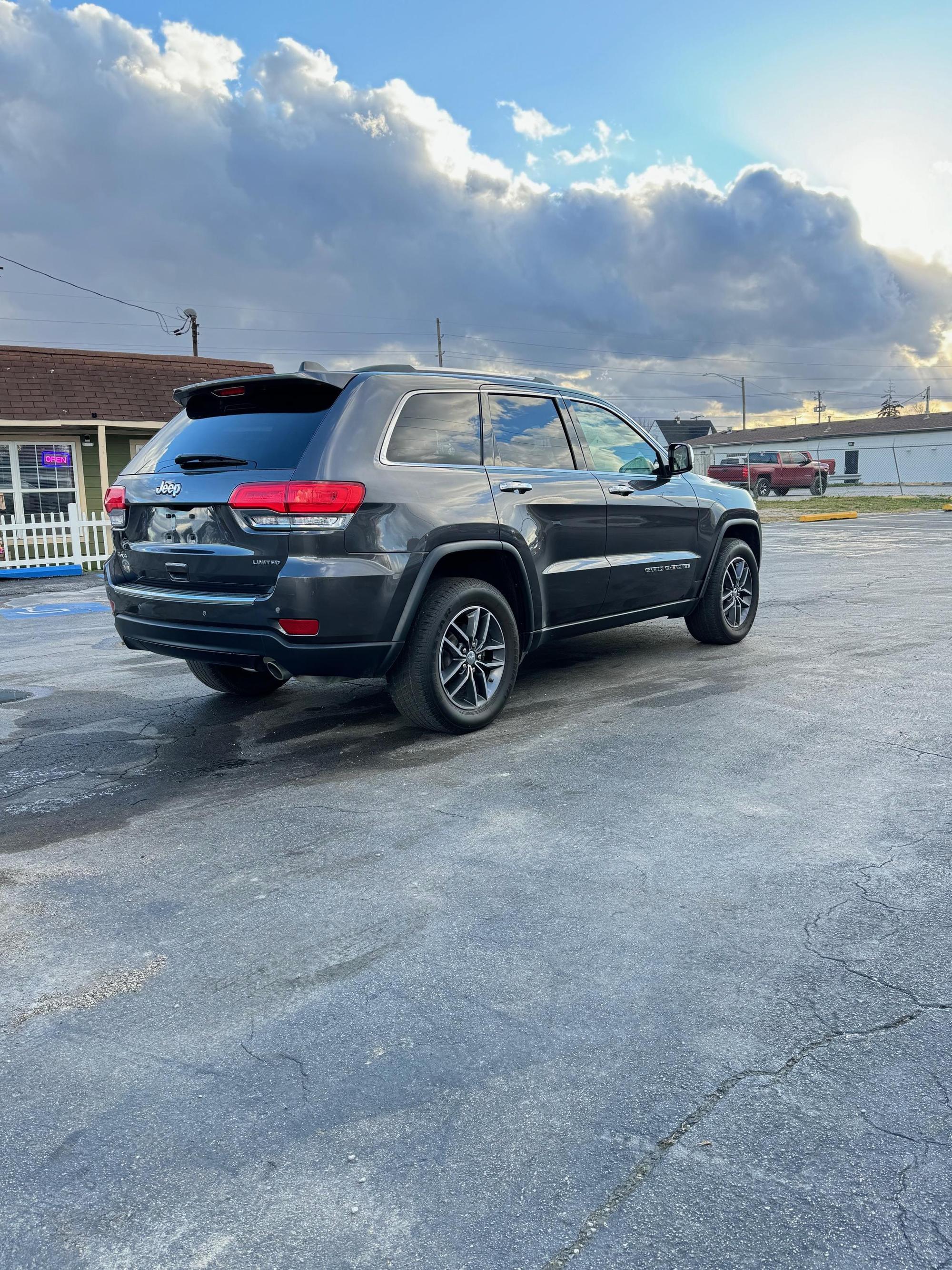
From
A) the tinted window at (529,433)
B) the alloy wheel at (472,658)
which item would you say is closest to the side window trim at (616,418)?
the tinted window at (529,433)

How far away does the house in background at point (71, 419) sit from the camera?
20828 mm

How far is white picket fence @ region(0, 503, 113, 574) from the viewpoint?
1675cm

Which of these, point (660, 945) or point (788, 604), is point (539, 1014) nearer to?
point (660, 945)

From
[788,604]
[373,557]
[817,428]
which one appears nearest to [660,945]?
[373,557]

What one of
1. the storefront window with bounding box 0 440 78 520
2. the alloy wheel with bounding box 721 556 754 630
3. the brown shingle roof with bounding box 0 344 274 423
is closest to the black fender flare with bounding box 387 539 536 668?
the alloy wheel with bounding box 721 556 754 630

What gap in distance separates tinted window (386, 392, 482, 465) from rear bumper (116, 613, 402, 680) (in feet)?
3.23

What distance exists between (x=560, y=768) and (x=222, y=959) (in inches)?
87.6

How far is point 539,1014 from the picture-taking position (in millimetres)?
2775

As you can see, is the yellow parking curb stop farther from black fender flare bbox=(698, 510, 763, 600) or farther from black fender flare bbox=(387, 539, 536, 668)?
black fender flare bbox=(387, 539, 536, 668)

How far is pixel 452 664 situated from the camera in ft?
18.1

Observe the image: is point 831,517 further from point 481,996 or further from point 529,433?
point 481,996

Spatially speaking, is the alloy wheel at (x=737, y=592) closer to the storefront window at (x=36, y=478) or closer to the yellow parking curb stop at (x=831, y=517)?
the storefront window at (x=36, y=478)

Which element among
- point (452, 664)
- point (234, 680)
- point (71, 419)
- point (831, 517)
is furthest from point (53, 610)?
point (831, 517)

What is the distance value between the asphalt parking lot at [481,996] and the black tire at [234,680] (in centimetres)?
79
